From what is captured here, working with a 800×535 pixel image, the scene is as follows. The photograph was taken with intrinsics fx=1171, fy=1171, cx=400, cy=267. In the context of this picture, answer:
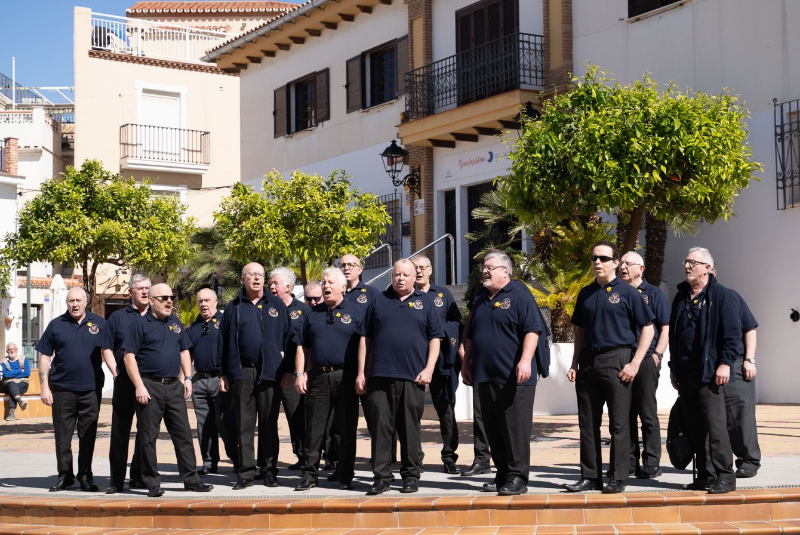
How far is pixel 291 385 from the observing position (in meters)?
9.82

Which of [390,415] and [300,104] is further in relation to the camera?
[300,104]

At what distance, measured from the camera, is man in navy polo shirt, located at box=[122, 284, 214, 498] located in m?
9.42

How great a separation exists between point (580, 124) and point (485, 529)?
6646 mm

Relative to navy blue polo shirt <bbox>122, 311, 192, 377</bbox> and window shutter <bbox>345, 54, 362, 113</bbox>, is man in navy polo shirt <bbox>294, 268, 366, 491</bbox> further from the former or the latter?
window shutter <bbox>345, 54, 362, 113</bbox>

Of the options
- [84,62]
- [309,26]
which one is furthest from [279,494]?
[84,62]

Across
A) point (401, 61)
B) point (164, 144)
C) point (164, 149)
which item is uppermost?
point (164, 144)

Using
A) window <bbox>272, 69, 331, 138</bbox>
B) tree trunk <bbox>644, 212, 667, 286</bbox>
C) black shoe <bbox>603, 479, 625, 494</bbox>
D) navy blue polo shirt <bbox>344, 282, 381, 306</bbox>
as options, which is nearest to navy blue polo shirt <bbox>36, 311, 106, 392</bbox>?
navy blue polo shirt <bbox>344, 282, 381, 306</bbox>

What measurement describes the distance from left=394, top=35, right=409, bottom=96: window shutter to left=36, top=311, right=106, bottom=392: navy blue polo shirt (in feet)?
49.5

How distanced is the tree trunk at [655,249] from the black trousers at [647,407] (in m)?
8.35

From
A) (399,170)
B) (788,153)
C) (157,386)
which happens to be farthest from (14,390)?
(788,153)

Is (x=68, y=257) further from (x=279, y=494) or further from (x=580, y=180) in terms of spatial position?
(x=279, y=494)

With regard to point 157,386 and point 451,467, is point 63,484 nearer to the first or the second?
point 157,386

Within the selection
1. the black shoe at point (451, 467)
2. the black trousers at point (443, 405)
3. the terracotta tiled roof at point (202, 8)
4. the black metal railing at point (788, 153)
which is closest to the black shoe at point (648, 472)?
the black shoe at point (451, 467)

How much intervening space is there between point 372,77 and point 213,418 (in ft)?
53.4
